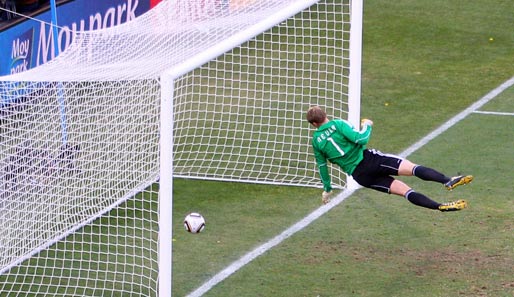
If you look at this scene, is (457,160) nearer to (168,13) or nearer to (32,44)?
(168,13)

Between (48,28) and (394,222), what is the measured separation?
20.5ft

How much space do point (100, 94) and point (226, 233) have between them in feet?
7.21

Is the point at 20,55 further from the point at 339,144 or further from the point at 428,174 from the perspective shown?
the point at 428,174

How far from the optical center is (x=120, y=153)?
1200 centimetres

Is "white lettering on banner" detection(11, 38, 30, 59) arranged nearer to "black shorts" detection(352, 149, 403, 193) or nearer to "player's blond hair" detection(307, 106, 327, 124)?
"player's blond hair" detection(307, 106, 327, 124)

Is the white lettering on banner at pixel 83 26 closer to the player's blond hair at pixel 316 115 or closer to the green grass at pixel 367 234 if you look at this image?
the green grass at pixel 367 234

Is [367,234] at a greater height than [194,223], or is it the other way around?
[194,223]

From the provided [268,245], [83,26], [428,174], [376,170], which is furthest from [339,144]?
[83,26]

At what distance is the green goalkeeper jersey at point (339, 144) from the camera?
445 inches

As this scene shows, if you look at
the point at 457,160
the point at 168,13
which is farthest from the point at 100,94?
the point at 457,160

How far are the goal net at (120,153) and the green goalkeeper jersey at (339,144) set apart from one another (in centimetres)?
123

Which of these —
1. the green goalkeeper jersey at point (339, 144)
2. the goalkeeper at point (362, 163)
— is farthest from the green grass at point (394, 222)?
the green goalkeeper jersey at point (339, 144)

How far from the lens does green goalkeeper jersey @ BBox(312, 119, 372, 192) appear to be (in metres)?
11.3

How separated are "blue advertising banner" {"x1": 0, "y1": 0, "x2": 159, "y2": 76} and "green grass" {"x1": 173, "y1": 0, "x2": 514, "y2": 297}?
3.29 metres
